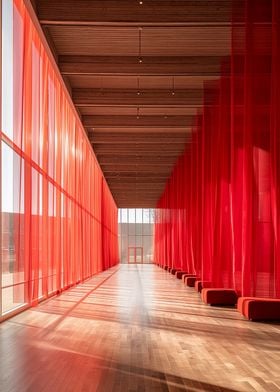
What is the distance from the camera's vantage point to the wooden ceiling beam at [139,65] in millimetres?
17531

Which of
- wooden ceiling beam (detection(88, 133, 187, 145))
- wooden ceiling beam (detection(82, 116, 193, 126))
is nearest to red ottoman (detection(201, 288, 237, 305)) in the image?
wooden ceiling beam (detection(82, 116, 193, 126))

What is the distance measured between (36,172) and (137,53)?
5304mm

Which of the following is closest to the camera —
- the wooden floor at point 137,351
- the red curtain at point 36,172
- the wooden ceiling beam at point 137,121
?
the wooden floor at point 137,351

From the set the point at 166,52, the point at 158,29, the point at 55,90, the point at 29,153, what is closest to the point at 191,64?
the point at 166,52

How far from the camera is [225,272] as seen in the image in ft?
54.4

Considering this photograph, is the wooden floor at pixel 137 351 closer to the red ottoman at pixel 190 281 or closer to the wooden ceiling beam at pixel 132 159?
the red ottoman at pixel 190 281

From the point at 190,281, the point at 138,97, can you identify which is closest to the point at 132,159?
the point at 138,97

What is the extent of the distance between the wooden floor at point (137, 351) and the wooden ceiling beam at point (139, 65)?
773cm

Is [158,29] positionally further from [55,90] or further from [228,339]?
[228,339]

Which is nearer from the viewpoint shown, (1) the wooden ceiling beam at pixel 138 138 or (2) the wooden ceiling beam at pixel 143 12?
(2) the wooden ceiling beam at pixel 143 12

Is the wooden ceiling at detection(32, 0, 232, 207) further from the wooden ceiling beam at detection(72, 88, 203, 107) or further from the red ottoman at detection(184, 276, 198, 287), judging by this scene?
the red ottoman at detection(184, 276, 198, 287)

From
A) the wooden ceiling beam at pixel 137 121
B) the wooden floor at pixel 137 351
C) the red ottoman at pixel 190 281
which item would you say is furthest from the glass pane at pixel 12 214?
the wooden ceiling beam at pixel 137 121

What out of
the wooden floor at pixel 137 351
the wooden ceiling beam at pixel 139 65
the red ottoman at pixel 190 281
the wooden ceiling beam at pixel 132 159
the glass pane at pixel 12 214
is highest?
the wooden ceiling beam at pixel 139 65

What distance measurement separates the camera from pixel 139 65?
57.6 ft
